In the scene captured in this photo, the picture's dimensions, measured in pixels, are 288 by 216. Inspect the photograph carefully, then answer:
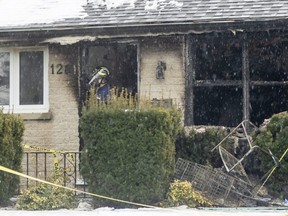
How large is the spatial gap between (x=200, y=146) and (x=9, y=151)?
3192 millimetres

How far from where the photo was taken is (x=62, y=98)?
1595 centimetres

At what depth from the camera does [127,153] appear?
12.2m

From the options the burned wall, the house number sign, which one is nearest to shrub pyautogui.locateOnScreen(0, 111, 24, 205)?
the house number sign

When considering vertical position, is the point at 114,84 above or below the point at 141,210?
above

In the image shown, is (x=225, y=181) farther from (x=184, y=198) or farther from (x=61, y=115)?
(x=61, y=115)

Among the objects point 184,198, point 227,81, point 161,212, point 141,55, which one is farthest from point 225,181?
point 141,55

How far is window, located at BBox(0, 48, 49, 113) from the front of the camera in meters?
16.3

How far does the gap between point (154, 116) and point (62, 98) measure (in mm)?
4133

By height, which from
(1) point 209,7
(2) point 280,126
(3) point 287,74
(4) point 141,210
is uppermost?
(1) point 209,7

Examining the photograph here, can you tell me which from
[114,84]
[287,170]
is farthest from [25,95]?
[287,170]

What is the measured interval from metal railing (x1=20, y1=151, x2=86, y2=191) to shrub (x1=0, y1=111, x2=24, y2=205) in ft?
2.33

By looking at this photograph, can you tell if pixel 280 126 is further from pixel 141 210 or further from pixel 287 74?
pixel 287 74

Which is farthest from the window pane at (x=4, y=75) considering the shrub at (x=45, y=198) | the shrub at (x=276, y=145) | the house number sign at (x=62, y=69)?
the shrub at (x=276, y=145)

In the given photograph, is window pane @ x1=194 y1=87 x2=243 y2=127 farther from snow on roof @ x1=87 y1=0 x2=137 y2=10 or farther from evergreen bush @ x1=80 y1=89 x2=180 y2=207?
evergreen bush @ x1=80 y1=89 x2=180 y2=207
